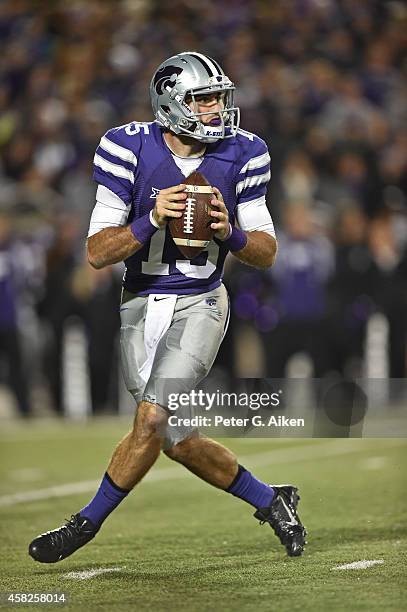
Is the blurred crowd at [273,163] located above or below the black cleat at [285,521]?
above

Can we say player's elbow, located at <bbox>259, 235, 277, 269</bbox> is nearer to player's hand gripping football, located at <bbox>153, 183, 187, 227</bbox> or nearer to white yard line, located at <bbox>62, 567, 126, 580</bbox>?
player's hand gripping football, located at <bbox>153, 183, 187, 227</bbox>

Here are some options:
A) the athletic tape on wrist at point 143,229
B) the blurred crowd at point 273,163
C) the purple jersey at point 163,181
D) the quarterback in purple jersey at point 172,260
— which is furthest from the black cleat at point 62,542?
the blurred crowd at point 273,163

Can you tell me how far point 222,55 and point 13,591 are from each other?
6659 millimetres

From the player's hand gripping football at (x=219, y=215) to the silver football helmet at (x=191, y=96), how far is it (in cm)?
24

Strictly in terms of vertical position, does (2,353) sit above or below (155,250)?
below

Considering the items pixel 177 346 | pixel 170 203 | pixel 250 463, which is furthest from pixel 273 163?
pixel 170 203

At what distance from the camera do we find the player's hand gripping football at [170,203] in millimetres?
3273

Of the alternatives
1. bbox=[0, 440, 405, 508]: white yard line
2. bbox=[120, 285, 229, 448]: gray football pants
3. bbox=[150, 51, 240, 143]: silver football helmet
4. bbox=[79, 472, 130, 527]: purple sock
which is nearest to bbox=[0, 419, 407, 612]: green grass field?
bbox=[0, 440, 405, 508]: white yard line

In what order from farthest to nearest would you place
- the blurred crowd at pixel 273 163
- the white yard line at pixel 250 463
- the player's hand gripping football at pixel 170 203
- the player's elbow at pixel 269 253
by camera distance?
the blurred crowd at pixel 273 163, the white yard line at pixel 250 463, the player's elbow at pixel 269 253, the player's hand gripping football at pixel 170 203

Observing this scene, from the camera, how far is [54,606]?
10.1ft

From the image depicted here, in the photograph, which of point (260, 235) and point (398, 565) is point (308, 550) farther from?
point (260, 235)

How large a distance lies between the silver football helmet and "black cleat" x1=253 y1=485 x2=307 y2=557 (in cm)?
109

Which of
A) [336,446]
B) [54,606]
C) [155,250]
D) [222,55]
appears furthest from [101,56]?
[54,606]

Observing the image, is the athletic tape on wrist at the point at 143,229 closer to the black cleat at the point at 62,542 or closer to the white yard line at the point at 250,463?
the black cleat at the point at 62,542
